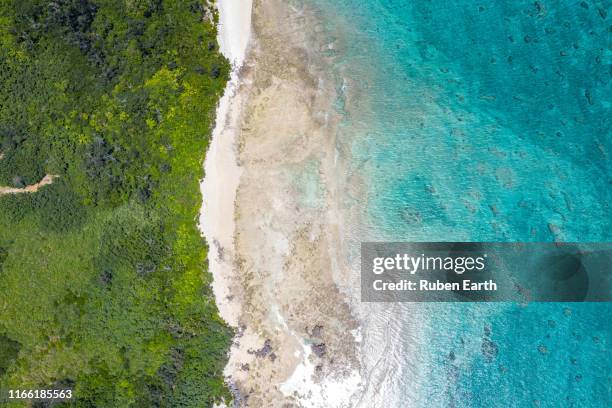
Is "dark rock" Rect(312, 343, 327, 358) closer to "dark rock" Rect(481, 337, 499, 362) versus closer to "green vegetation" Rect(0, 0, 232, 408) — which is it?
"green vegetation" Rect(0, 0, 232, 408)

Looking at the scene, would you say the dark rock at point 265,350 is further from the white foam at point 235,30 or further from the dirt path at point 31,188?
the white foam at point 235,30

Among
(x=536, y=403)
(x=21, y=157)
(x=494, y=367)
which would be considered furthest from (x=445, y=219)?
(x=21, y=157)

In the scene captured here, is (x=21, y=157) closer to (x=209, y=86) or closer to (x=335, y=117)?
(x=209, y=86)

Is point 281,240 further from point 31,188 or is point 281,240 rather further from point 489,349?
point 31,188

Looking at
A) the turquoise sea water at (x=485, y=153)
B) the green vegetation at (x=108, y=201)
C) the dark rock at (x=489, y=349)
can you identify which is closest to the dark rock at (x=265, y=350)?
the green vegetation at (x=108, y=201)

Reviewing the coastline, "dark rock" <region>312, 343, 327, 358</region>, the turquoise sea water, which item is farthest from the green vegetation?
the turquoise sea water

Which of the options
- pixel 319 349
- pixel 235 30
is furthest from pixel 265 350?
pixel 235 30
